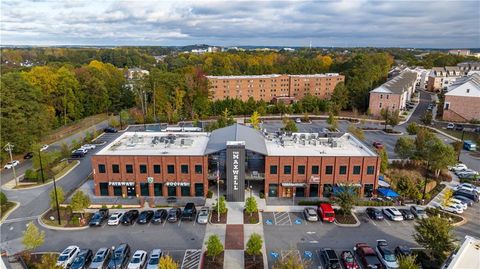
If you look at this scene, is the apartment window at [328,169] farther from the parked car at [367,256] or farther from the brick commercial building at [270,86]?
the brick commercial building at [270,86]

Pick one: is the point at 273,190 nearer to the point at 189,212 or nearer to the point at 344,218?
the point at 344,218

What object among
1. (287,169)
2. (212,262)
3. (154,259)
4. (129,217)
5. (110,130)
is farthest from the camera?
(110,130)

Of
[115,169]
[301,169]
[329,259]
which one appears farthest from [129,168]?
[329,259]

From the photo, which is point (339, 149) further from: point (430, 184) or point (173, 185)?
point (173, 185)

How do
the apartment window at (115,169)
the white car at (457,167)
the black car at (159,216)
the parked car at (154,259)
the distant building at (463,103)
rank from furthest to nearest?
the distant building at (463,103), the white car at (457,167), the apartment window at (115,169), the black car at (159,216), the parked car at (154,259)

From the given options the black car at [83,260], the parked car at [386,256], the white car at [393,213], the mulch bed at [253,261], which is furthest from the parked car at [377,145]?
the black car at [83,260]

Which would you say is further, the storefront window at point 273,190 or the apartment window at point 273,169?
the storefront window at point 273,190

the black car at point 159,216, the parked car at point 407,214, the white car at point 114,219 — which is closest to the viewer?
the white car at point 114,219
